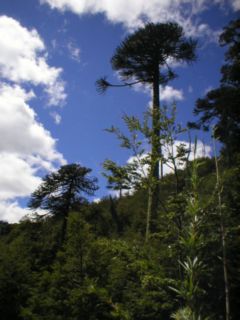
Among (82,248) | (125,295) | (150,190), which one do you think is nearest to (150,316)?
(125,295)

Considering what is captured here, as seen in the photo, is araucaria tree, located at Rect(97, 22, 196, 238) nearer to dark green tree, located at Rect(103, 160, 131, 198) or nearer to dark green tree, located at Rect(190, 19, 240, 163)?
dark green tree, located at Rect(190, 19, 240, 163)

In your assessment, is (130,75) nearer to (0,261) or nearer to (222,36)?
(222,36)

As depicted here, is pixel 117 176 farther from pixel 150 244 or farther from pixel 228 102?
pixel 228 102

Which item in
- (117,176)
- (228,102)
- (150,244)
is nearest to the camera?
(117,176)

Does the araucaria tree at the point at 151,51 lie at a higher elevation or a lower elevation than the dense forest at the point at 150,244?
higher

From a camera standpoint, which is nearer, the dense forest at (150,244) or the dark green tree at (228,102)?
the dense forest at (150,244)

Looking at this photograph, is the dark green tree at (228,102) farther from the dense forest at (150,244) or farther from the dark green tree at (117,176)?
the dark green tree at (117,176)

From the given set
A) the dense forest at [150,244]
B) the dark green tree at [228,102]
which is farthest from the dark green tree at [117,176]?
the dark green tree at [228,102]

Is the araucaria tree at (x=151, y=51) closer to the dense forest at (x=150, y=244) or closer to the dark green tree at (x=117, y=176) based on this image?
the dense forest at (x=150, y=244)

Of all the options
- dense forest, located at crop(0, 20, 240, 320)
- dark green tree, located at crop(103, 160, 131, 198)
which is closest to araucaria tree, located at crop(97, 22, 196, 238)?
dense forest, located at crop(0, 20, 240, 320)

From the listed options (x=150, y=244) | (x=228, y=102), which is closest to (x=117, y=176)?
(x=150, y=244)

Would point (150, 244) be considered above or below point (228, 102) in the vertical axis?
below

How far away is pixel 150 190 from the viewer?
10.5ft

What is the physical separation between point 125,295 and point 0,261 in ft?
36.7
